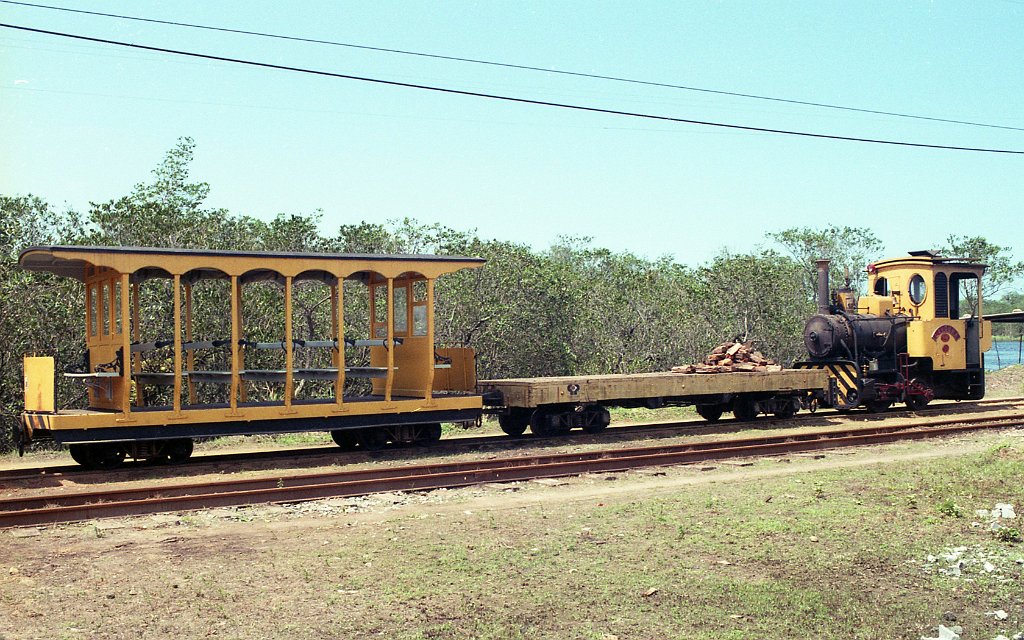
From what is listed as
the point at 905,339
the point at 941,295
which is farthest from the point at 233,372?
the point at 941,295

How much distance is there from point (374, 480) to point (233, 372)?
11.3 ft

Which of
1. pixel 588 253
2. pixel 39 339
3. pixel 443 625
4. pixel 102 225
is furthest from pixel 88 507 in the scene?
pixel 588 253

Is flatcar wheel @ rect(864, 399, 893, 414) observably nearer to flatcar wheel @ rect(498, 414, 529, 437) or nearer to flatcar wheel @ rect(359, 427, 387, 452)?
flatcar wheel @ rect(498, 414, 529, 437)

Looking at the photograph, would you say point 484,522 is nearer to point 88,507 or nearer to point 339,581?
point 339,581

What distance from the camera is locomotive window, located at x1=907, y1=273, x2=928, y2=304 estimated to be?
68.9ft

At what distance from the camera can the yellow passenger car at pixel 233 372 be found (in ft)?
43.0

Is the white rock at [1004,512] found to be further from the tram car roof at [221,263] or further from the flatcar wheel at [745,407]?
the flatcar wheel at [745,407]

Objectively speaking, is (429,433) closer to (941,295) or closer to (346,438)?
(346,438)

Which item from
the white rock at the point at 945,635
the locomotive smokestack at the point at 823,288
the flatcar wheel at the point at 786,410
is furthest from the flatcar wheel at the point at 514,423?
the white rock at the point at 945,635

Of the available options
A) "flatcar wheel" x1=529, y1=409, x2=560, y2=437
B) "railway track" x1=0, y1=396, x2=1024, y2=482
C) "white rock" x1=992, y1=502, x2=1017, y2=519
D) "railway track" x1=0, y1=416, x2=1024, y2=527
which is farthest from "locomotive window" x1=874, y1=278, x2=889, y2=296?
"white rock" x1=992, y1=502, x2=1017, y2=519

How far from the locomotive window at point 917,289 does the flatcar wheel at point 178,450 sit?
51.6 ft

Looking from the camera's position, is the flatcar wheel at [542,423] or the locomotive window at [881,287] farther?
the locomotive window at [881,287]

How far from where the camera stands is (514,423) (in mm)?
16938

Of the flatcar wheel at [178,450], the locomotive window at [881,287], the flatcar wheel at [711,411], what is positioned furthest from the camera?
the locomotive window at [881,287]
